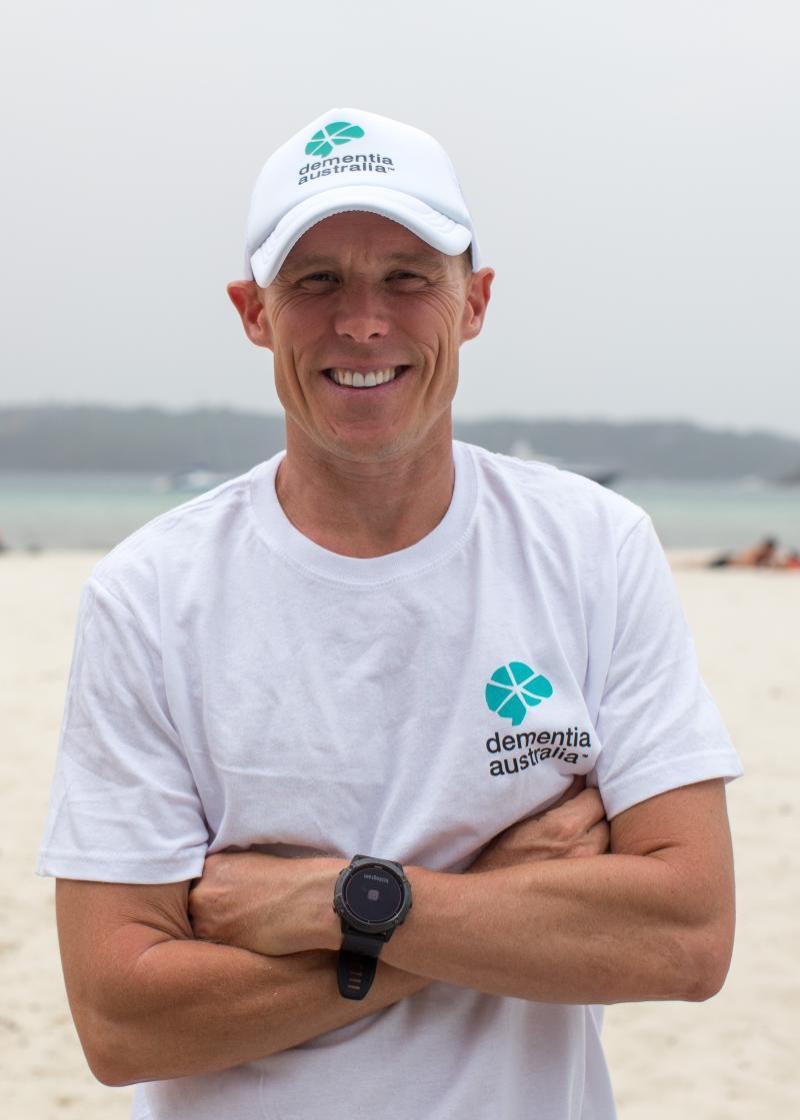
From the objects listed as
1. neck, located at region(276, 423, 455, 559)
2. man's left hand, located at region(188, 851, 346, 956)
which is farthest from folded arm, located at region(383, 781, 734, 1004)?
neck, located at region(276, 423, 455, 559)

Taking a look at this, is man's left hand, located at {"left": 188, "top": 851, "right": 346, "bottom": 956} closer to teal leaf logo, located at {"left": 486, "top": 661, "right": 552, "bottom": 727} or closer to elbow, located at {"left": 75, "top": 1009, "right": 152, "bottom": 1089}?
elbow, located at {"left": 75, "top": 1009, "right": 152, "bottom": 1089}

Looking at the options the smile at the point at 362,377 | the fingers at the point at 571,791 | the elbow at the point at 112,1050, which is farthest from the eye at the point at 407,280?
the elbow at the point at 112,1050

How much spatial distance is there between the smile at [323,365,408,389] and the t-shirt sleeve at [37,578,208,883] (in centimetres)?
44

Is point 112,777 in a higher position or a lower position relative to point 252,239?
lower

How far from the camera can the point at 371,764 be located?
1.70m

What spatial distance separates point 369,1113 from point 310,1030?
0.14 m

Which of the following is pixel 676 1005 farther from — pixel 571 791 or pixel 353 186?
pixel 353 186

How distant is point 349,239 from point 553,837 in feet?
2.86

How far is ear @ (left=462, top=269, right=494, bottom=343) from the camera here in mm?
1901

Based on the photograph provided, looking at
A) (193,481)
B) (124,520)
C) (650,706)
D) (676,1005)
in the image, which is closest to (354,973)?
(650,706)

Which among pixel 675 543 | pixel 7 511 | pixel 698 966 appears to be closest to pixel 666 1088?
pixel 698 966

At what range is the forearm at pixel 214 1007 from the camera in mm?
1631

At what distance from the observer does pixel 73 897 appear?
169 centimetres

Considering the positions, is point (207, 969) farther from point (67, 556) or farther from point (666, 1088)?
point (67, 556)
